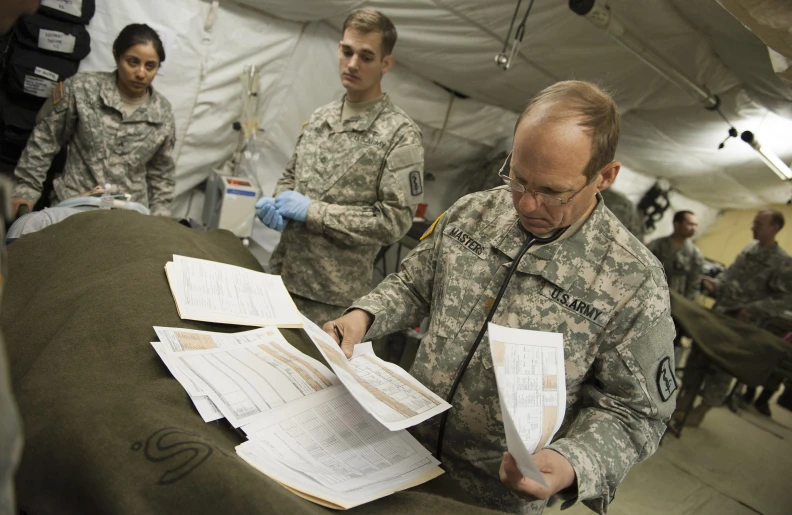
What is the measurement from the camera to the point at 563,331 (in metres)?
1.12

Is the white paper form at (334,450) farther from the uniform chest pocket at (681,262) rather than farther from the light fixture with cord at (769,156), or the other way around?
the uniform chest pocket at (681,262)

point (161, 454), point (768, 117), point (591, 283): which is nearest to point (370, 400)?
point (161, 454)

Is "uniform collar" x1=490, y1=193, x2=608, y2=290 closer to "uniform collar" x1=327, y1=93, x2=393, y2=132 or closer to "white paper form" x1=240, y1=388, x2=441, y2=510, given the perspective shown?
"white paper form" x1=240, y1=388, x2=441, y2=510

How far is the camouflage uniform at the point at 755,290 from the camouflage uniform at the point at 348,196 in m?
3.69

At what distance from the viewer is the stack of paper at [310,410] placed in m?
0.80

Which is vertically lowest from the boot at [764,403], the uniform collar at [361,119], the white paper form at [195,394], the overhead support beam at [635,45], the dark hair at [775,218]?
the boot at [764,403]

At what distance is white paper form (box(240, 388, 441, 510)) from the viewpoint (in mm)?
784

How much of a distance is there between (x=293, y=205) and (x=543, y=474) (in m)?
1.50

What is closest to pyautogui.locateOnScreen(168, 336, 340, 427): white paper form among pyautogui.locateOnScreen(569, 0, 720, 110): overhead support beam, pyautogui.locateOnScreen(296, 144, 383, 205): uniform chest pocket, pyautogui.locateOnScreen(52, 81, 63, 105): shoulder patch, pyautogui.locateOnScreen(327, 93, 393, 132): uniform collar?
pyautogui.locateOnScreen(296, 144, 383, 205): uniform chest pocket

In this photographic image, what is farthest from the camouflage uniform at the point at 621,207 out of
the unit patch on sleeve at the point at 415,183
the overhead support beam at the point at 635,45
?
the unit patch on sleeve at the point at 415,183

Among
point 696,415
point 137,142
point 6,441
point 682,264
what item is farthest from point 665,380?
point 682,264

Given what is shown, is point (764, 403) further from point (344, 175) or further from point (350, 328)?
point (350, 328)

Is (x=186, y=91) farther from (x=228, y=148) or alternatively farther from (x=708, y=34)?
(x=708, y=34)

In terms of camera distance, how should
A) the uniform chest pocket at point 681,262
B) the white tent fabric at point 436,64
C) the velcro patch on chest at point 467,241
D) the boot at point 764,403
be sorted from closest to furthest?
the velcro patch on chest at point 467,241 < the white tent fabric at point 436,64 < the uniform chest pocket at point 681,262 < the boot at point 764,403
